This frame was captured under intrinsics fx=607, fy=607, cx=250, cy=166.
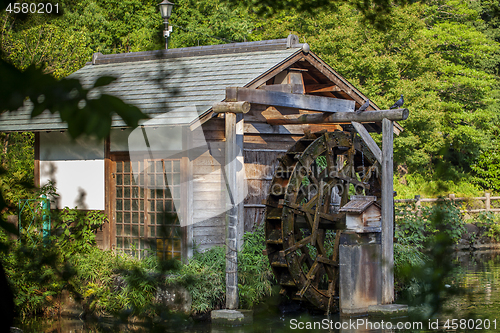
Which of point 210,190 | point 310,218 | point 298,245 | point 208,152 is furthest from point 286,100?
point 298,245

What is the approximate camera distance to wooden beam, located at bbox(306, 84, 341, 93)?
11555 mm

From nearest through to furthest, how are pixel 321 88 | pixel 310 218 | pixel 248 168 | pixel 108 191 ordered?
pixel 310 218 → pixel 108 191 → pixel 248 168 → pixel 321 88

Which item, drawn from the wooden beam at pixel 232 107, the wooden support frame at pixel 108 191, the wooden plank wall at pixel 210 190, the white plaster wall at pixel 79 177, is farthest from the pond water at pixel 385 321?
the wooden beam at pixel 232 107

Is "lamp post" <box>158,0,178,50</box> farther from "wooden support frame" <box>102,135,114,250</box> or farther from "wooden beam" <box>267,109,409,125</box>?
"wooden support frame" <box>102,135,114,250</box>

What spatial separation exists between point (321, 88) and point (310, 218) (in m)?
2.82

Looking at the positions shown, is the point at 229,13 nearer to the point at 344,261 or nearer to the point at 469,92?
the point at 469,92

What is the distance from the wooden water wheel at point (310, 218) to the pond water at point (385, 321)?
523 mm

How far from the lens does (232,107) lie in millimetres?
8312

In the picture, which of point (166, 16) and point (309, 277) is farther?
point (309, 277)

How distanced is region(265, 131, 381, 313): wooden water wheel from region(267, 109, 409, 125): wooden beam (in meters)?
0.37

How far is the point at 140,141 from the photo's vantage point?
10.9 metres

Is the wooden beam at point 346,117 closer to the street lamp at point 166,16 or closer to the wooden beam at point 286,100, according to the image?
the wooden beam at point 286,100

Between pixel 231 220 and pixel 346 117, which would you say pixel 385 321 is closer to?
pixel 231 220

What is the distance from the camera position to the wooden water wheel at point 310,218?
384 inches
